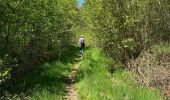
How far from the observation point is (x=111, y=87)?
14.5 m

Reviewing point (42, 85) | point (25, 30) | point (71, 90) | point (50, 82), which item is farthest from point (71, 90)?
point (25, 30)

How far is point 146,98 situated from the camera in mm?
12352

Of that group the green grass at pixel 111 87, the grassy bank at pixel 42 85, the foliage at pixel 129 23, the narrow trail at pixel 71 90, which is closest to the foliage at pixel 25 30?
the grassy bank at pixel 42 85

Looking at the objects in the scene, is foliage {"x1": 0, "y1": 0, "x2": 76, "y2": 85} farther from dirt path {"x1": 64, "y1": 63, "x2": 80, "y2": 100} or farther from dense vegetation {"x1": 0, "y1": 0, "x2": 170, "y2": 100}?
dirt path {"x1": 64, "y1": 63, "x2": 80, "y2": 100}

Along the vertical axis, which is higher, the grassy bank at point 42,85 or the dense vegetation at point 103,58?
the dense vegetation at point 103,58

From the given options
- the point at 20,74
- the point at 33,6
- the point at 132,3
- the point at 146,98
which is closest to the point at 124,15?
the point at 132,3

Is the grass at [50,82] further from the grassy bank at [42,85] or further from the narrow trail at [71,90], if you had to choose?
the narrow trail at [71,90]

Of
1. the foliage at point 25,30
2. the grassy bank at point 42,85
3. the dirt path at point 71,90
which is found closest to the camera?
the grassy bank at point 42,85

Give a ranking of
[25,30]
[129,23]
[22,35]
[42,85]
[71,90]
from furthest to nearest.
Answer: [129,23], [22,35], [71,90], [42,85], [25,30]

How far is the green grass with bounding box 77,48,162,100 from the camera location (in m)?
12.8

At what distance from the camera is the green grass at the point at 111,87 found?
1283 centimetres

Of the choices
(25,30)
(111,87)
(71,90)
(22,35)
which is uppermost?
(25,30)

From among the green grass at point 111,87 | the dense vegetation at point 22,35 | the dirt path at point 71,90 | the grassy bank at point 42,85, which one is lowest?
the dirt path at point 71,90

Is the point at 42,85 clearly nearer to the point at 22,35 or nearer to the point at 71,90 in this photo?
the point at 71,90
